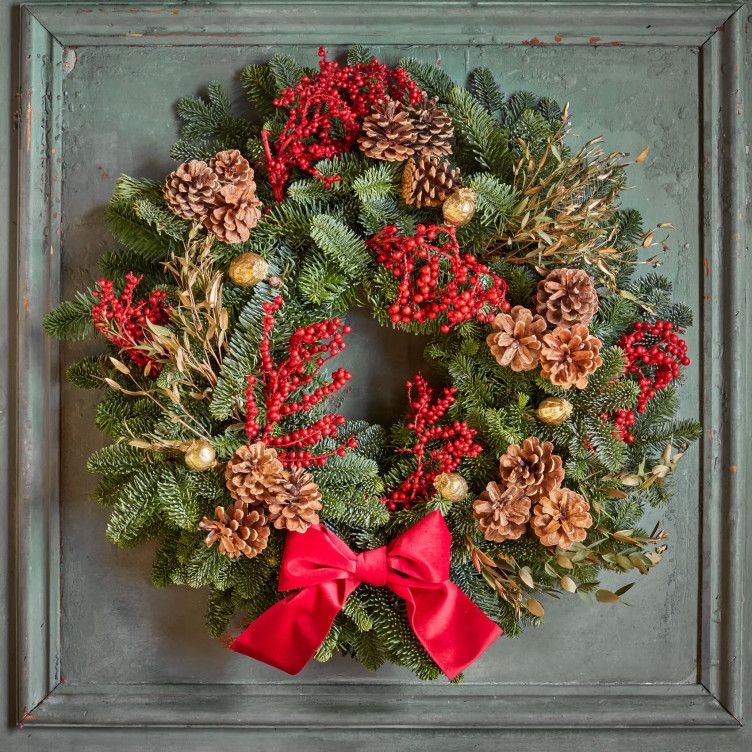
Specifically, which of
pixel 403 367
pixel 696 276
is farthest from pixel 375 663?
pixel 696 276

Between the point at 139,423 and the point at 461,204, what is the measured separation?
58cm

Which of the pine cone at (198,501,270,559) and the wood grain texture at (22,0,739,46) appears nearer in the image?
the pine cone at (198,501,270,559)

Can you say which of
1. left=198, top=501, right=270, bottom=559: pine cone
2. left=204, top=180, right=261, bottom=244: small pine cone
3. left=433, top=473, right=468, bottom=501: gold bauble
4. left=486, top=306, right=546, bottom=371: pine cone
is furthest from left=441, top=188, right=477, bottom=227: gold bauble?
left=198, top=501, right=270, bottom=559: pine cone

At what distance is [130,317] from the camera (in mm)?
925

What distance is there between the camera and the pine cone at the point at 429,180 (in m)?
0.94

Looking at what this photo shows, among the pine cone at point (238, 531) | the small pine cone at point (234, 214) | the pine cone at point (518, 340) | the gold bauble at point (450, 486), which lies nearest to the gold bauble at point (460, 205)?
the pine cone at point (518, 340)

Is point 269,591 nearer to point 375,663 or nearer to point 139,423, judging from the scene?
point 375,663

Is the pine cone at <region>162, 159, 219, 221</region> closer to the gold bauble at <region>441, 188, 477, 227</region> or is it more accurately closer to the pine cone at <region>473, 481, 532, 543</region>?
the gold bauble at <region>441, 188, 477, 227</region>

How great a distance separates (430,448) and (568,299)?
1.03ft

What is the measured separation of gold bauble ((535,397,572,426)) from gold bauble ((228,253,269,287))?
1.54 ft

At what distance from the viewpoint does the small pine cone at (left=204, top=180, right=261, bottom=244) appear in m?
0.92

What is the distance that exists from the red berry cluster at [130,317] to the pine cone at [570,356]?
1.85 ft

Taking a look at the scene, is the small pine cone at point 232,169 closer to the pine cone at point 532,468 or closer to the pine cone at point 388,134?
the pine cone at point 388,134

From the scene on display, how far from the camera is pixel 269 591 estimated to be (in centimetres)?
101
